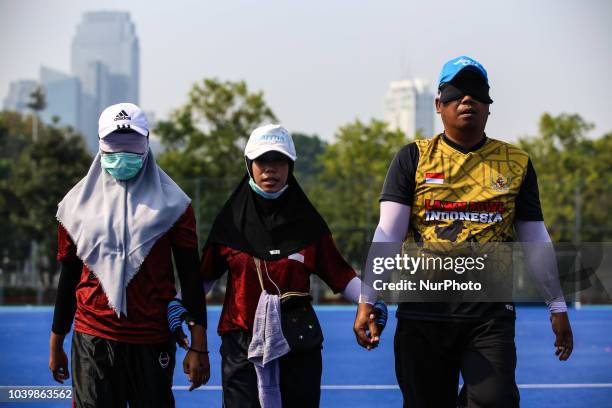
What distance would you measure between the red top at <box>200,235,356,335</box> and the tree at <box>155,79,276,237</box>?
24486mm

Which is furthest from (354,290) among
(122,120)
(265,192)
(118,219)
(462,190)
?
(122,120)

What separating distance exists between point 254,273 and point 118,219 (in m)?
0.70

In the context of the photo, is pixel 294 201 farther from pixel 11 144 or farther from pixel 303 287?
pixel 11 144

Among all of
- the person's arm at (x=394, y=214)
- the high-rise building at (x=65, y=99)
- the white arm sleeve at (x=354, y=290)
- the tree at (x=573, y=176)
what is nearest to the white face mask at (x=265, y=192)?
the person's arm at (x=394, y=214)

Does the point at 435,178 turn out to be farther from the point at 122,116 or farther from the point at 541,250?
the point at 122,116

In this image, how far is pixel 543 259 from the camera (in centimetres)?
455

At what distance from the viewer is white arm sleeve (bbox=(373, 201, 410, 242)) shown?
4.45 metres

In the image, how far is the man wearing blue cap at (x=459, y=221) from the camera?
435cm

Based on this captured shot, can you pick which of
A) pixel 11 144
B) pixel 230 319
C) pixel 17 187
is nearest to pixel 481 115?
pixel 230 319

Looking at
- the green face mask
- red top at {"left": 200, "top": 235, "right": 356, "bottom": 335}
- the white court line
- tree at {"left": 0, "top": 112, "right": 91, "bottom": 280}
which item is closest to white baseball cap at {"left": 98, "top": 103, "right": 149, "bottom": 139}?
the green face mask

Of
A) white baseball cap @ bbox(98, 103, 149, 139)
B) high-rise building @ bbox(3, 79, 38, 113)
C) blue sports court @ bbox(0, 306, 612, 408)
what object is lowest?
blue sports court @ bbox(0, 306, 612, 408)

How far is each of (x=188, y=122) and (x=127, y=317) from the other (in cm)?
2745

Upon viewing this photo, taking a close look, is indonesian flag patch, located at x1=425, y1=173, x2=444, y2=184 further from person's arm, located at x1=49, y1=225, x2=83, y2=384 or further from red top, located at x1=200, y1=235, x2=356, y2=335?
person's arm, located at x1=49, y1=225, x2=83, y2=384

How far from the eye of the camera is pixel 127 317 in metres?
4.35
